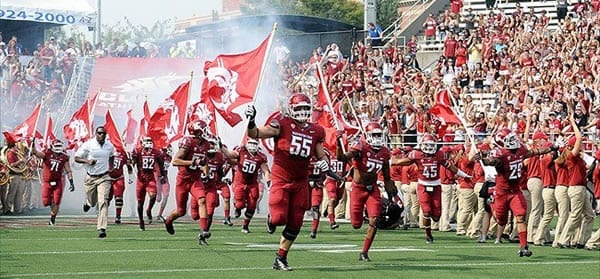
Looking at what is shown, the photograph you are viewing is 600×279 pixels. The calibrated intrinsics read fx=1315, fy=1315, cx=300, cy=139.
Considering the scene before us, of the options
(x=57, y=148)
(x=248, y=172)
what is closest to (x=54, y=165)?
(x=57, y=148)

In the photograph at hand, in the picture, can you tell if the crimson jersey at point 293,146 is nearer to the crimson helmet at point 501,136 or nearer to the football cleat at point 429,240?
the crimson helmet at point 501,136

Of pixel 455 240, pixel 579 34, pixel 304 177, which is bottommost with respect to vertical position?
→ pixel 455 240

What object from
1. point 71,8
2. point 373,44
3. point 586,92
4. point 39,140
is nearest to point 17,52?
point 71,8

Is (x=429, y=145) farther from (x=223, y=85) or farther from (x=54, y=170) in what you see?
(x=54, y=170)

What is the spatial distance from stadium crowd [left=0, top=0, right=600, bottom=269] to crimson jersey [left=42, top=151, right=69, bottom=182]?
4.86 meters

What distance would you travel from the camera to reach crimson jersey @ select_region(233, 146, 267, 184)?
22.2 meters

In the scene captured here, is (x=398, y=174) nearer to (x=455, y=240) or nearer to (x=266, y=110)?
(x=455, y=240)

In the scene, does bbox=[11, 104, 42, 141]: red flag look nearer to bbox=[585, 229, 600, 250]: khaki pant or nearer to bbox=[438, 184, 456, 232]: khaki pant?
bbox=[438, 184, 456, 232]: khaki pant

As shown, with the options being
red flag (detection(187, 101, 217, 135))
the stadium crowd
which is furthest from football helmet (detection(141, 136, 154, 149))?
the stadium crowd

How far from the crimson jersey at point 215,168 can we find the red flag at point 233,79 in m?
2.40

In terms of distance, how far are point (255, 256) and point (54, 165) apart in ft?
26.3

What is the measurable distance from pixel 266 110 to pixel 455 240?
489 inches

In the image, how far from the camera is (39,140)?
1166 inches

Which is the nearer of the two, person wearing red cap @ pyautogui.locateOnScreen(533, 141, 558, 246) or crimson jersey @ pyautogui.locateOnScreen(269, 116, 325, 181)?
crimson jersey @ pyautogui.locateOnScreen(269, 116, 325, 181)
